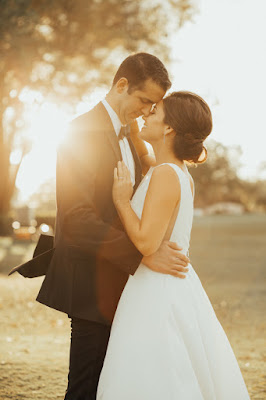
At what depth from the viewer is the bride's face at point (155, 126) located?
3311 millimetres

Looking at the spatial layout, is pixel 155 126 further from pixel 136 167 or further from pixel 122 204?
pixel 122 204

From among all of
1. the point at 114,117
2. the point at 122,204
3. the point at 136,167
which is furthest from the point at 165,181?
the point at 114,117

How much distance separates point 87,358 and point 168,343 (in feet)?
1.77

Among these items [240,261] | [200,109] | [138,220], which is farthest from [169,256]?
[240,261]

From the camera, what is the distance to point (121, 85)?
355cm

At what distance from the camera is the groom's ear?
3.53 meters

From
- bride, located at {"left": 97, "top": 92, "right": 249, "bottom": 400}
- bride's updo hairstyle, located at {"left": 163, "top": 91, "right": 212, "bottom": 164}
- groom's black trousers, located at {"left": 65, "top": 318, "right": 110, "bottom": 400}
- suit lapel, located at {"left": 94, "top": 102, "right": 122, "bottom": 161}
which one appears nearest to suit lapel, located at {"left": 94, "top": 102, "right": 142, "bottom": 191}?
suit lapel, located at {"left": 94, "top": 102, "right": 122, "bottom": 161}

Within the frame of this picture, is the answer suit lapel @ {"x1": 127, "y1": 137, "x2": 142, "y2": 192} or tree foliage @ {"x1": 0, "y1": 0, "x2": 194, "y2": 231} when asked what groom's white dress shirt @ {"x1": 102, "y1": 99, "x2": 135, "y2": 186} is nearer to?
suit lapel @ {"x1": 127, "y1": 137, "x2": 142, "y2": 192}

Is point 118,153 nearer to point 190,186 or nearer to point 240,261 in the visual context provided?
point 190,186

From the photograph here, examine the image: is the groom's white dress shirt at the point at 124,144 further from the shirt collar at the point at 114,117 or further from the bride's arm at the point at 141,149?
the bride's arm at the point at 141,149

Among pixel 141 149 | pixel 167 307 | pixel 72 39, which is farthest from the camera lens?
pixel 72 39

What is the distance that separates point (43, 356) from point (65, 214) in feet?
12.5

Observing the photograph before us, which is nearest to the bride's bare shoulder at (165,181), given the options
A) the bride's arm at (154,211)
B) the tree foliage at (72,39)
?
the bride's arm at (154,211)

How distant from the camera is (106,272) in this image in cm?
329
